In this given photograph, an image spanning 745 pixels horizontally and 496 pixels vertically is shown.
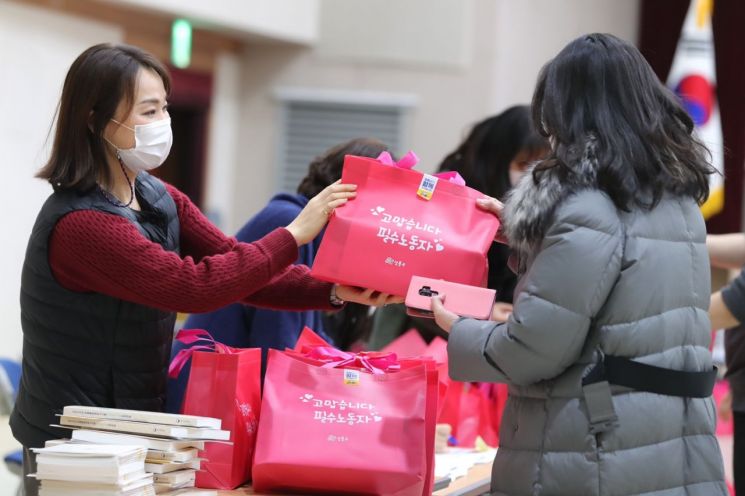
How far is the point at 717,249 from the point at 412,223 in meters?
1.61

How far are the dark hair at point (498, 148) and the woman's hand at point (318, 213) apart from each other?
127cm

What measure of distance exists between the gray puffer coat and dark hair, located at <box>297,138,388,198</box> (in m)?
1.00

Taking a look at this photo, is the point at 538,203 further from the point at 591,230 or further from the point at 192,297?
the point at 192,297

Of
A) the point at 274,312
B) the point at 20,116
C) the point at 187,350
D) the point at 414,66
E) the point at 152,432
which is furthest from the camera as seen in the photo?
the point at 414,66

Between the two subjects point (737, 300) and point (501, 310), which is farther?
point (501, 310)

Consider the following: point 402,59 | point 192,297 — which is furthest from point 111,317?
point 402,59

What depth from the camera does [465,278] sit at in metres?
2.38

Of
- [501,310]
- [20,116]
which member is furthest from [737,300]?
[20,116]

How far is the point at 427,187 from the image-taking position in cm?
243

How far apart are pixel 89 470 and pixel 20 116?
192 inches

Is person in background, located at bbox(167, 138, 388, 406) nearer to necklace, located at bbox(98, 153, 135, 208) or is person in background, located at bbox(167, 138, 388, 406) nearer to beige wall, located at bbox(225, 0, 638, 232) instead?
necklace, located at bbox(98, 153, 135, 208)

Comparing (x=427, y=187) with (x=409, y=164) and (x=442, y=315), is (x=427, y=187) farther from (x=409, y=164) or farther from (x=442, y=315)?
(x=442, y=315)

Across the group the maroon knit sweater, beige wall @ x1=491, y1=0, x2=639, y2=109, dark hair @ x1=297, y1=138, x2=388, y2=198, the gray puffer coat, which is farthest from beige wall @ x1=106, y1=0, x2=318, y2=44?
the gray puffer coat

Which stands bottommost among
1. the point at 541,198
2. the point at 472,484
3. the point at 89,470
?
the point at 472,484
